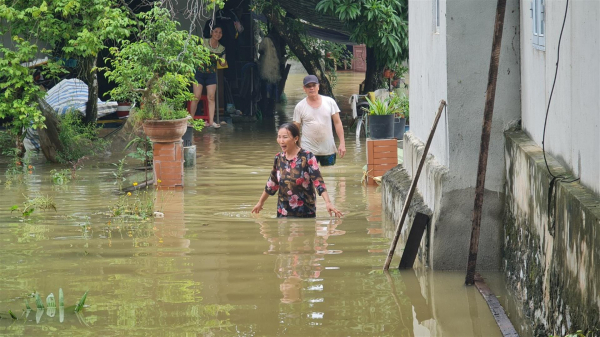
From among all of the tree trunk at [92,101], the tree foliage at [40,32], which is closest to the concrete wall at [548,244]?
the tree foliage at [40,32]

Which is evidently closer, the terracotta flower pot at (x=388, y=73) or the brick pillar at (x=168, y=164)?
the brick pillar at (x=168, y=164)

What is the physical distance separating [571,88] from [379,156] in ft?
21.7

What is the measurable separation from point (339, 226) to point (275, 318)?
2.91 meters

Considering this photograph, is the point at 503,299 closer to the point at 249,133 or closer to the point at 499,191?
the point at 499,191

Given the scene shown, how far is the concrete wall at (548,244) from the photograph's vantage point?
3.90m

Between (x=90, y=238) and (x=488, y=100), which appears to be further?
(x=90, y=238)

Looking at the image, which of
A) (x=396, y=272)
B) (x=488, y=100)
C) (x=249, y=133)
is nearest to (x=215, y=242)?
(x=396, y=272)

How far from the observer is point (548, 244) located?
16.0 feet

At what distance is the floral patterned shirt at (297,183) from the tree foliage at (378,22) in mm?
8078

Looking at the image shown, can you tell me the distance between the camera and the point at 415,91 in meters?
8.54

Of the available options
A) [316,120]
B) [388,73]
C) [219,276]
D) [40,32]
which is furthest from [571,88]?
[388,73]

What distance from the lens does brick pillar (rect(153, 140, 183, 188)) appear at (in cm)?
1112

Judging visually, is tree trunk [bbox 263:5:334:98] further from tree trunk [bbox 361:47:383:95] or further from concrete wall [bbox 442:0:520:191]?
concrete wall [bbox 442:0:520:191]

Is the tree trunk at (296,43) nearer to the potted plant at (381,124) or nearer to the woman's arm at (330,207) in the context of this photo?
the potted plant at (381,124)
